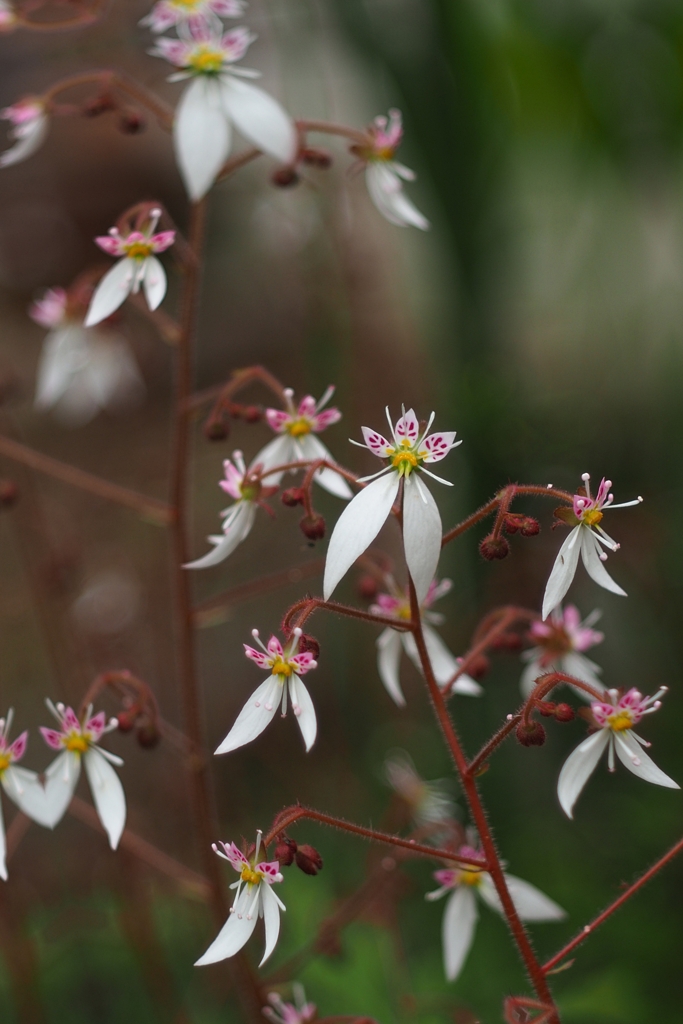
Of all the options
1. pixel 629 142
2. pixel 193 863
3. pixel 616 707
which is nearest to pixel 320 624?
pixel 193 863

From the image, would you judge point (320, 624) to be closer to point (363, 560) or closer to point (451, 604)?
point (451, 604)

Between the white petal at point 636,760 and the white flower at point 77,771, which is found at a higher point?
the white petal at point 636,760

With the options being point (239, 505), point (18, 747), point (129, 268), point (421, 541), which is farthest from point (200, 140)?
point (18, 747)

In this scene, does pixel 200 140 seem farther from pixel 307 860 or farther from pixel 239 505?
pixel 307 860

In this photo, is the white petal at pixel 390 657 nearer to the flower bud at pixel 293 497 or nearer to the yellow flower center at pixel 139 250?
the flower bud at pixel 293 497

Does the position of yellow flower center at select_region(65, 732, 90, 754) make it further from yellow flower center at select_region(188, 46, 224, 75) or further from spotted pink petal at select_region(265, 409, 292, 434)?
yellow flower center at select_region(188, 46, 224, 75)

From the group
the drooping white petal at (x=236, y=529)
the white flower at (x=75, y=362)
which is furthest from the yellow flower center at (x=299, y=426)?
the white flower at (x=75, y=362)
